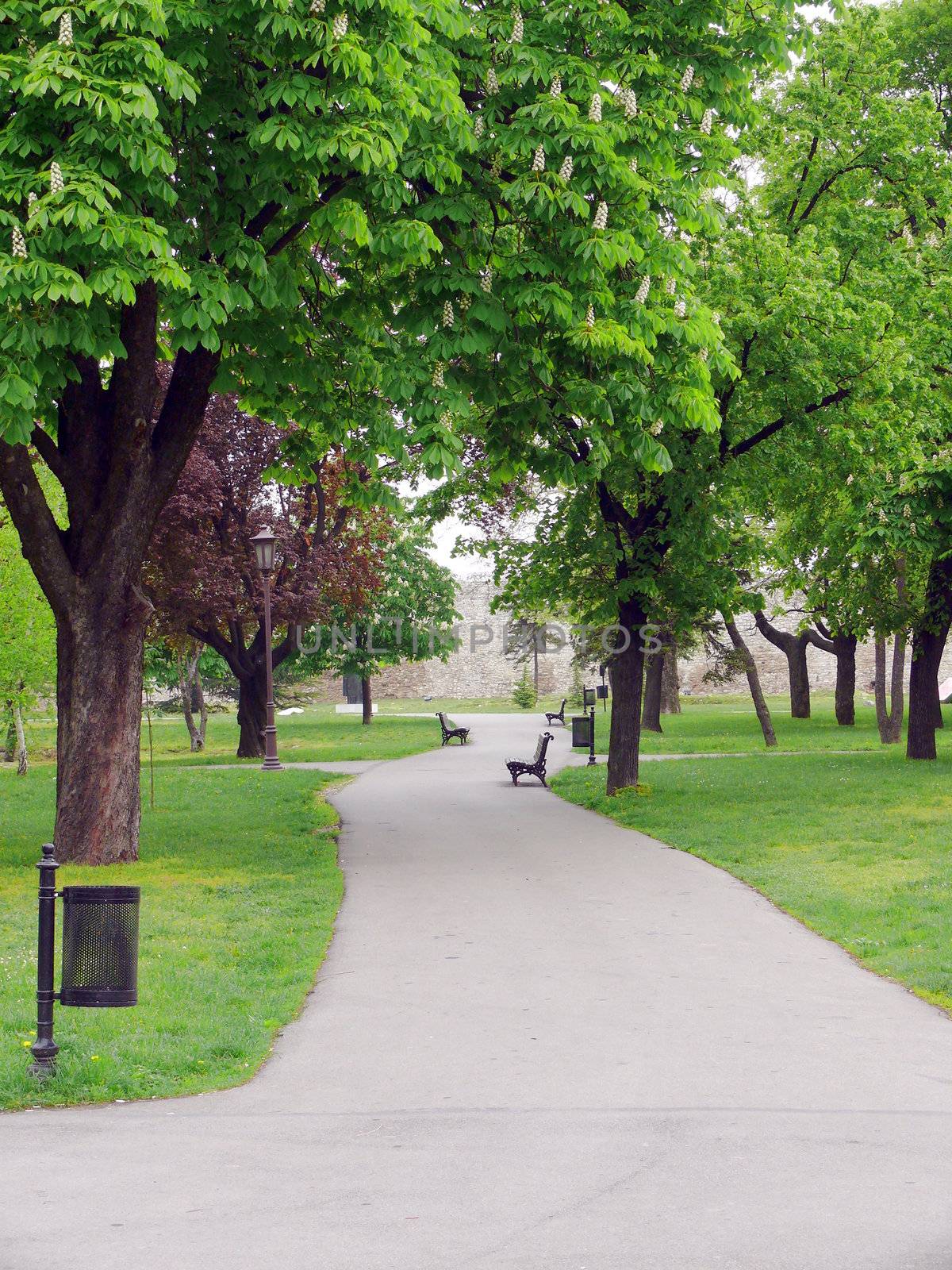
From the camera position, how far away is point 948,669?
66.4 meters

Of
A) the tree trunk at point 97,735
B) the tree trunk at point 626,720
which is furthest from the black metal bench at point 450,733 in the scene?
the tree trunk at point 97,735

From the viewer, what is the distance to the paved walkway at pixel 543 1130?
461 centimetres

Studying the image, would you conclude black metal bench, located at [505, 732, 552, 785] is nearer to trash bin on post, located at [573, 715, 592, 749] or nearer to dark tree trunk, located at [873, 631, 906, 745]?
trash bin on post, located at [573, 715, 592, 749]

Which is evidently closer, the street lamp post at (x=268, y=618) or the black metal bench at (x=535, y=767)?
the black metal bench at (x=535, y=767)

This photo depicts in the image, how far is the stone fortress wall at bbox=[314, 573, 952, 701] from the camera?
7331 cm

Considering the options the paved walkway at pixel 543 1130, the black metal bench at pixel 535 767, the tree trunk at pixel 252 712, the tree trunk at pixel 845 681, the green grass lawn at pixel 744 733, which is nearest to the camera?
the paved walkway at pixel 543 1130

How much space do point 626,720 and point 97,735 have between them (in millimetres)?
9548

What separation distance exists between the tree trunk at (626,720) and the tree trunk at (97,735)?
8989 mm

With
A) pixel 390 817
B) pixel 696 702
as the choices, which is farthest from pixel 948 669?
pixel 390 817

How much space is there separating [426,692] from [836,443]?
199ft

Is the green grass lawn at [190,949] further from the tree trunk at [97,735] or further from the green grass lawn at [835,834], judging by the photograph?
the green grass lawn at [835,834]

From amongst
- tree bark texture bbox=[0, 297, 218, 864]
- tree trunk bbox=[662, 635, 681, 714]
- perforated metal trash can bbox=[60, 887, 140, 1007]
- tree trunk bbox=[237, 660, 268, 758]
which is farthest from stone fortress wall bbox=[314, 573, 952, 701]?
perforated metal trash can bbox=[60, 887, 140, 1007]

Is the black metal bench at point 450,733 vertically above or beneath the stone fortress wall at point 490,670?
beneath

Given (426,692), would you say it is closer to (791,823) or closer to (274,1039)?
(791,823)
